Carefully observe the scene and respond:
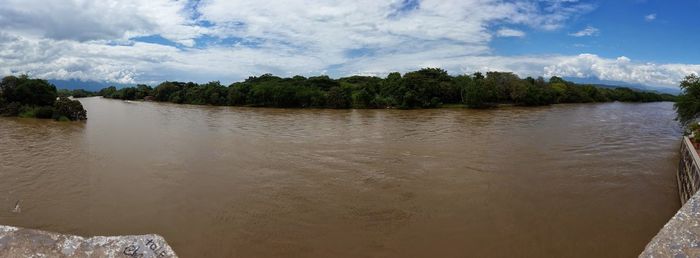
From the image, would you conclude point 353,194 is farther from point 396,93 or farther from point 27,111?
point 396,93

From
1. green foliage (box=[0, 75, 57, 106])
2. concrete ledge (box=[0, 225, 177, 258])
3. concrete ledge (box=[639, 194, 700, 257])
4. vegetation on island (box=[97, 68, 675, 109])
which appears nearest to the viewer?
concrete ledge (box=[0, 225, 177, 258])

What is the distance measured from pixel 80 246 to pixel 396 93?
5377 centimetres

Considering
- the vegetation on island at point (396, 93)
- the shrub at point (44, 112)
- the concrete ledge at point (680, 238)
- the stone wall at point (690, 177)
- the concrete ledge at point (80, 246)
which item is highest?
the vegetation on island at point (396, 93)

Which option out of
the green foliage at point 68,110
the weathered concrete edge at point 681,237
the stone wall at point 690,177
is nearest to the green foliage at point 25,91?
the green foliage at point 68,110

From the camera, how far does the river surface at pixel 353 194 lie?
370 inches

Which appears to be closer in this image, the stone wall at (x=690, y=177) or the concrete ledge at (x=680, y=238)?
the concrete ledge at (x=680, y=238)

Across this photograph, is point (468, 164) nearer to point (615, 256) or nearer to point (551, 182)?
point (551, 182)

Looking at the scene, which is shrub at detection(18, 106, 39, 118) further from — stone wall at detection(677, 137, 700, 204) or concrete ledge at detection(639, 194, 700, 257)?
stone wall at detection(677, 137, 700, 204)

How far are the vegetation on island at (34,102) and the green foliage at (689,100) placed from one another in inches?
1846

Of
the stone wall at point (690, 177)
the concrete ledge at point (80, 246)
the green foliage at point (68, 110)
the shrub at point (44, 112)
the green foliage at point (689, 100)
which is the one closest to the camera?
the concrete ledge at point (80, 246)

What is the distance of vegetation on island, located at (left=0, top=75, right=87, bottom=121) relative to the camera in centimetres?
3650

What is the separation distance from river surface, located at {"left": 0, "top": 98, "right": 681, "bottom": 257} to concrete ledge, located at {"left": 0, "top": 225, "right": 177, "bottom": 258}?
230 inches

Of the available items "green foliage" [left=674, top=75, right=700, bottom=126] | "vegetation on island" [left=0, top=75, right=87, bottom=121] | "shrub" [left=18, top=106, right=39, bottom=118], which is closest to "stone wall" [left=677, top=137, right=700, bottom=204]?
"green foliage" [left=674, top=75, right=700, bottom=126]

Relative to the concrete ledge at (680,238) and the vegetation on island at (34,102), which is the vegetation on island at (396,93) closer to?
the vegetation on island at (34,102)
